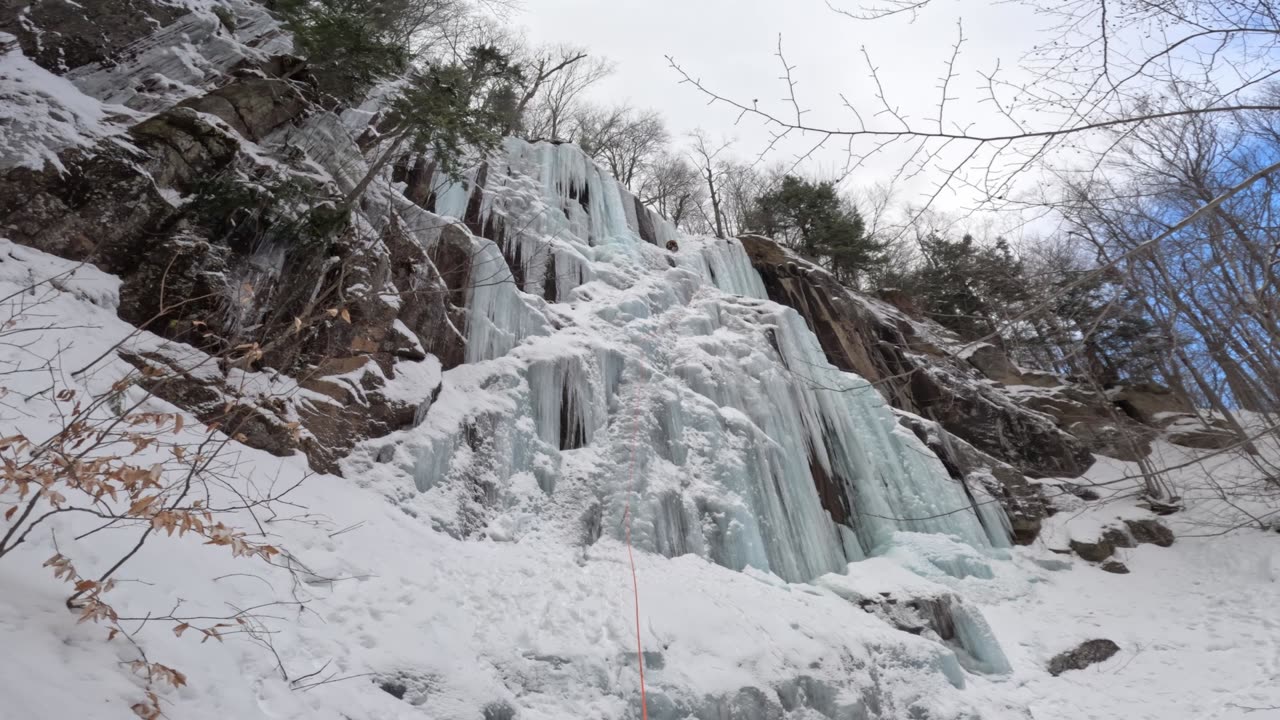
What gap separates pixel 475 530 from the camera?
5355 millimetres

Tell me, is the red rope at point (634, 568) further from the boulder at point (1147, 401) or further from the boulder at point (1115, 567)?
the boulder at point (1147, 401)

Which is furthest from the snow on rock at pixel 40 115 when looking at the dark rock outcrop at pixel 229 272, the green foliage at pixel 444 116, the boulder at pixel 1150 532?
the boulder at pixel 1150 532

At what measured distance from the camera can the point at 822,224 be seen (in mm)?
17875

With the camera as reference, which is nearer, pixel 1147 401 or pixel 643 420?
pixel 643 420

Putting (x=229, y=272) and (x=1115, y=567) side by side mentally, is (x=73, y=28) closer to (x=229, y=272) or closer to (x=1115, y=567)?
(x=229, y=272)

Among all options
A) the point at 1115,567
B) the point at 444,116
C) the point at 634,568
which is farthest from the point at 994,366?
the point at 444,116

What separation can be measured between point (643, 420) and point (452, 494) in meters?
2.61

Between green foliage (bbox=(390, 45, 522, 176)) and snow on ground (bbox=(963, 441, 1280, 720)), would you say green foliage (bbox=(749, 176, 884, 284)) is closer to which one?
snow on ground (bbox=(963, 441, 1280, 720))

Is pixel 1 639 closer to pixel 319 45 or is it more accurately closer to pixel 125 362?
pixel 125 362

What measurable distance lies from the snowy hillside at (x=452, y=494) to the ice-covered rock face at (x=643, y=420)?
5 centimetres

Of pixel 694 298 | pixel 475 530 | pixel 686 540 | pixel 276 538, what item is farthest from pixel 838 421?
pixel 276 538

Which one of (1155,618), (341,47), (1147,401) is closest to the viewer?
(341,47)

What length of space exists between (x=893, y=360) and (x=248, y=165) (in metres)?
12.7

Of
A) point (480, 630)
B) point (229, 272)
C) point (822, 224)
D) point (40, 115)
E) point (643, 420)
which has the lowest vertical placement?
point (480, 630)
